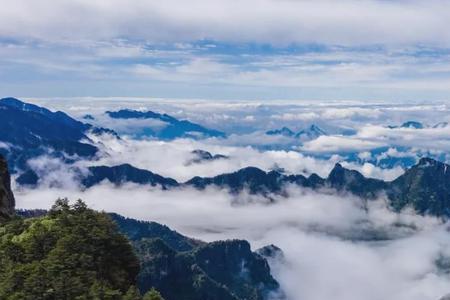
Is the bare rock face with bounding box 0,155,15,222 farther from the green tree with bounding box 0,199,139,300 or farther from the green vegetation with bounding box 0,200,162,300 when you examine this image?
the green tree with bounding box 0,199,139,300

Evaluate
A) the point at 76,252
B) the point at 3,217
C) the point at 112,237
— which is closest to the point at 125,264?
the point at 112,237

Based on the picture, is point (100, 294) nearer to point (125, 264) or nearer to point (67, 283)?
point (67, 283)

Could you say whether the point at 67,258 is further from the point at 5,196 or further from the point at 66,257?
the point at 5,196

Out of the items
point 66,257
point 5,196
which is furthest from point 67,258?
point 5,196

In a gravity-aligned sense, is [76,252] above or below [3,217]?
above

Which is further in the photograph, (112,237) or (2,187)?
(2,187)
